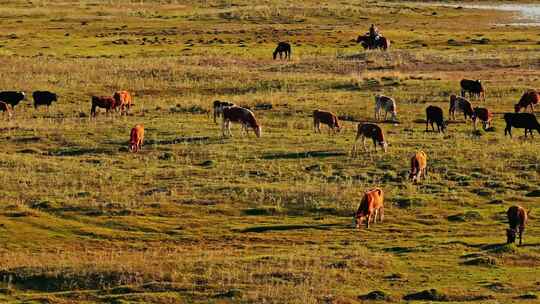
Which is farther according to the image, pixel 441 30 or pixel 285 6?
pixel 285 6

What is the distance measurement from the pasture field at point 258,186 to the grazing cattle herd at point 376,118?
506 millimetres

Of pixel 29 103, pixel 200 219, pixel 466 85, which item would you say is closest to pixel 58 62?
pixel 29 103

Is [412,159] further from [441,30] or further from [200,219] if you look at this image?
[441,30]

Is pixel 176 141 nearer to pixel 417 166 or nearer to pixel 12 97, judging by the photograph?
pixel 417 166

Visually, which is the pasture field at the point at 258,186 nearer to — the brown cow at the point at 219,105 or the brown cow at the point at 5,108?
the brown cow at the point at 5,108

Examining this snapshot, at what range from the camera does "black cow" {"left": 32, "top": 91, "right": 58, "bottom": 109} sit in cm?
5201

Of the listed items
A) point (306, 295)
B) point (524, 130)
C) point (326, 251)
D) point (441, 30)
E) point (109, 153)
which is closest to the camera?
point (306, 295)

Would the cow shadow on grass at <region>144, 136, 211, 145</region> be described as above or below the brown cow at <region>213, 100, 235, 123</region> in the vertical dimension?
below

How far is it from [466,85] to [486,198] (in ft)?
62.3

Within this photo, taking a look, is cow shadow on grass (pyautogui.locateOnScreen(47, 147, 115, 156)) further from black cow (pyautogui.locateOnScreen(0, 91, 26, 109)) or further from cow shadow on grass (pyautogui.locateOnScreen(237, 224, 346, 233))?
cow shadow on grass (pyautogui.locateOnScreen(237, 224, 346, 233))

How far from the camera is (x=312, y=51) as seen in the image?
78375mm

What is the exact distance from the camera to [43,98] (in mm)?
52219

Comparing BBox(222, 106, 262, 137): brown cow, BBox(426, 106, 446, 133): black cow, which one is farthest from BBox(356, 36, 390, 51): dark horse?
BBox(222, 106, 262, 137): brown cow

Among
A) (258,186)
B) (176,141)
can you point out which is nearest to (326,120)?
(176,141)
